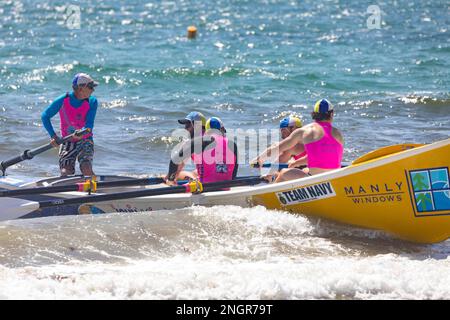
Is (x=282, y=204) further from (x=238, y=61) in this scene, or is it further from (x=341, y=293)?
(x=238, y=61)

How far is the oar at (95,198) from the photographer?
10641mm

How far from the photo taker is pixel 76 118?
12.1 meters

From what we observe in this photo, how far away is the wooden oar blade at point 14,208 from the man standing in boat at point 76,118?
1.26m

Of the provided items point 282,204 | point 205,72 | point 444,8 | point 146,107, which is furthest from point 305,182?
point 444,8

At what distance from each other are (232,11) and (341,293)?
29194mm

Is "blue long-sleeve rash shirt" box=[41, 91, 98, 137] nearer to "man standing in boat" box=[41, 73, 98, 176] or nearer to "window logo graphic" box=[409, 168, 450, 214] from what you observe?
"man standing in boat" box=[41, 73, 98, 176]

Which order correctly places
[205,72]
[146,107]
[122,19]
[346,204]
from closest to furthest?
[346,204] < [146,107] < [205,72] < [122,19]

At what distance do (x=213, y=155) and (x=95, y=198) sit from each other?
5.07ft

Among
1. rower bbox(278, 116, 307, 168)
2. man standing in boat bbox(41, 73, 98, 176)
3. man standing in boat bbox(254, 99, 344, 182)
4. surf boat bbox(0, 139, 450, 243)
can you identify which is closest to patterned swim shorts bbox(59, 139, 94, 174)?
man standing in boat bbox(41, 73, 98, 176)

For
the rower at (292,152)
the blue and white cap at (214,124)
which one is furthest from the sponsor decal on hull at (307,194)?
the blue and white cap at (214,124)

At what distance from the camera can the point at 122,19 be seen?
3431 centimetres

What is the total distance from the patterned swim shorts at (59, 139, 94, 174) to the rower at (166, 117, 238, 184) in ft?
4.32

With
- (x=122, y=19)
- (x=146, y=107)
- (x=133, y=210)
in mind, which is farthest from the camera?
(x=122, y=19)

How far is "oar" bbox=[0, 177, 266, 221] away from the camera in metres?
10.6
